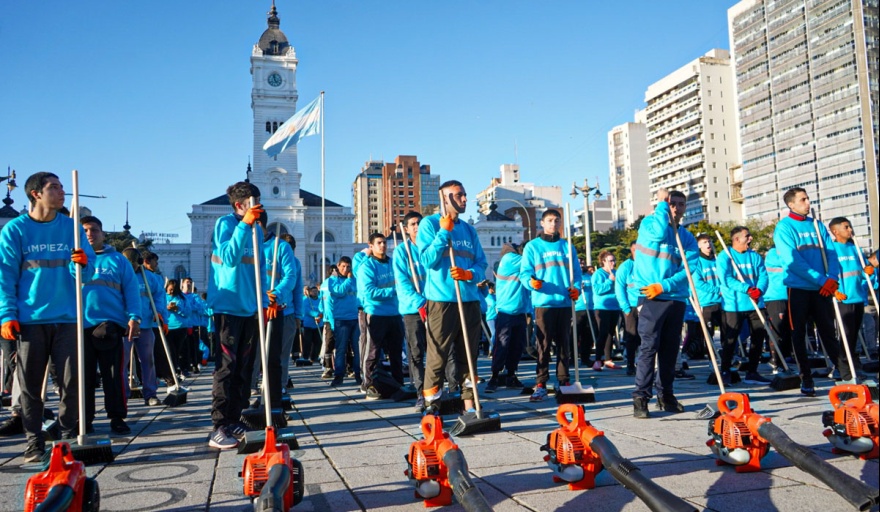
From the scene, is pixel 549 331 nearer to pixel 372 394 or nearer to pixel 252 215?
pixel 372 394

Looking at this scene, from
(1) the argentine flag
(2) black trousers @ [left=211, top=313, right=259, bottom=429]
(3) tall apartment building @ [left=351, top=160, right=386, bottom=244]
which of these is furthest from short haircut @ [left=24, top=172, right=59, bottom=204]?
(3) tall apartment building @ [left=351, top=160, right=386, bottom=244]

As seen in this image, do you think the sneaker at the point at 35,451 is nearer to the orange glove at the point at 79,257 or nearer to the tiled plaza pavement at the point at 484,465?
the tiled plaza pavement at the point at 484,465

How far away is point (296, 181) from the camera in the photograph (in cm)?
10175

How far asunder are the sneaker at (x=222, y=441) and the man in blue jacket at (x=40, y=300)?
3.60 ft

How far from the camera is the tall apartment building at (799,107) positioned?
88.8 metres

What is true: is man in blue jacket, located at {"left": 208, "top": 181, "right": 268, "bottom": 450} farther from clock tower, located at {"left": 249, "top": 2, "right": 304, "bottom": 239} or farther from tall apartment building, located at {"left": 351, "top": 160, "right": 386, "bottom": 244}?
tall apartment building, located at {"left": 351, "top": 160, "right": 386, "bottom": 244}

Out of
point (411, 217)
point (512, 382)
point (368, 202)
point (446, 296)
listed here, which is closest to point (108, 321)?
point (446, 296)

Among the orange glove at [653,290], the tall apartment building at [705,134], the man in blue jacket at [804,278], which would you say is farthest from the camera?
the tall apartment building at [705,134]

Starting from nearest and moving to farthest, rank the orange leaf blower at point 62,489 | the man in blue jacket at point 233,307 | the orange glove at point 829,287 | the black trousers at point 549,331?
the orange leaf blower at point 62,489 → the man in blue jacket at point 233,307 → the orange glove at point 829,287 → the black trousers at point 549,331

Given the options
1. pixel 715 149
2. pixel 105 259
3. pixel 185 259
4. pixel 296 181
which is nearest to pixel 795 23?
pixel 715 149

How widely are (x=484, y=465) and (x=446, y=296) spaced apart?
2358 mm

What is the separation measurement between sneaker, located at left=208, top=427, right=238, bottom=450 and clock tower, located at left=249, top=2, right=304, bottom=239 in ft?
309

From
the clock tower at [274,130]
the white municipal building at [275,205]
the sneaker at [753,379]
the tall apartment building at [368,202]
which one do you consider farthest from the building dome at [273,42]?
the sneaker at [753,379]

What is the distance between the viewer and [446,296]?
6781 mm
